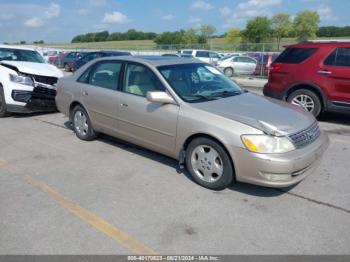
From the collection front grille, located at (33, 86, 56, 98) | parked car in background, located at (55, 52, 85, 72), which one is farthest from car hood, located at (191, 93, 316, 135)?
parked car in background, located at (55, 52, 85, 72)

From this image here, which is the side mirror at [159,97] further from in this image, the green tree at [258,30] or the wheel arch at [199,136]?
the green tree at [258,30]

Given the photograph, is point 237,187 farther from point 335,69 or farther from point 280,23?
point 280,23

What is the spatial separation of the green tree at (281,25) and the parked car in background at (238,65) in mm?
64518

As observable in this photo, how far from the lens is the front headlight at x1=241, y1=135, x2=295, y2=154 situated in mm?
3493

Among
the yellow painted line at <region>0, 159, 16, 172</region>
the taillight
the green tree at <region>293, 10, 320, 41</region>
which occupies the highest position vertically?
the green tree at <region>293, 10, 320, 41</region>

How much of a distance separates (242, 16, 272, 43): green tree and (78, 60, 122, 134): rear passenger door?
2937 inches

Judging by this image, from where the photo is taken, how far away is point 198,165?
4094 mm

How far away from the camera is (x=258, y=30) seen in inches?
2997

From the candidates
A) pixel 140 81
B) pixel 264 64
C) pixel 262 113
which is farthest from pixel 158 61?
pixel 264 64

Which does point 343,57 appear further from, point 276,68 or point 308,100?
point 276,68

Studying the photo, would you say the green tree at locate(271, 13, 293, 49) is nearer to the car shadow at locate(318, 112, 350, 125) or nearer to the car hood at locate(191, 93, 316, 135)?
the car shadow at locate(318, 112, 350, 125)

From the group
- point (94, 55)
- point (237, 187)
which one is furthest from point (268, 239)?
point (94, 55)

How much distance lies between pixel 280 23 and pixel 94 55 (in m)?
73.0

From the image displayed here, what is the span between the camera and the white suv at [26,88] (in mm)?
7594
